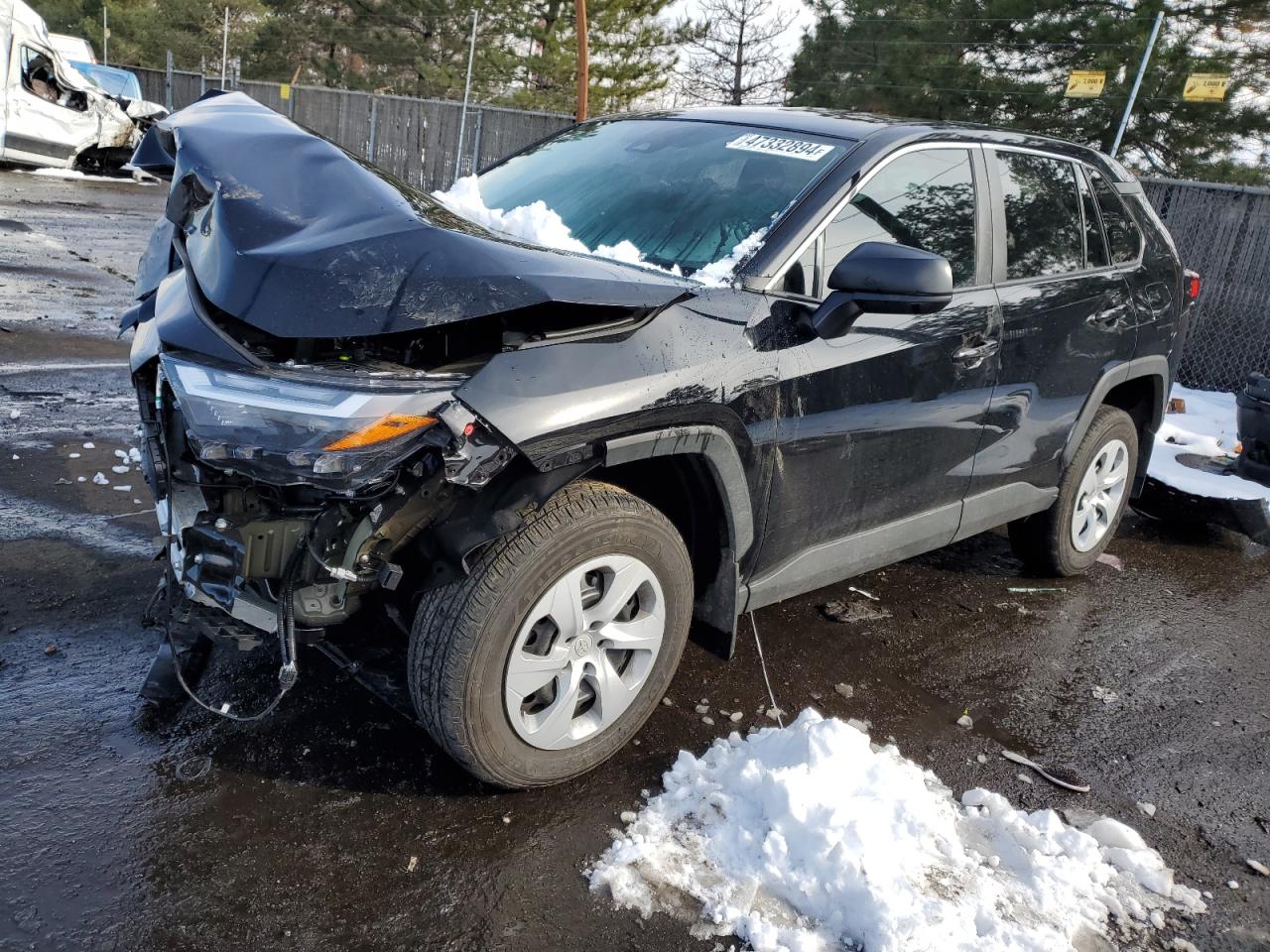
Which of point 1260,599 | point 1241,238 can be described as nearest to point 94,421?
point 1260,599

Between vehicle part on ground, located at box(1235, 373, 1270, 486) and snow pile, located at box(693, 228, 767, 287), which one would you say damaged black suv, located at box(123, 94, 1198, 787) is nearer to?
snow pile, located at box(693, 228, 767, 287)

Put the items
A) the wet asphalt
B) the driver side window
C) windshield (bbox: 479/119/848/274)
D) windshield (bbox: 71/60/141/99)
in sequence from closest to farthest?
the wet asphalt → windshield (bbox: 479/119/848/274) → the driver side window → windshield (bbox: 71/60/141/99)

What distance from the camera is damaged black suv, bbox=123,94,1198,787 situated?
2.33 m

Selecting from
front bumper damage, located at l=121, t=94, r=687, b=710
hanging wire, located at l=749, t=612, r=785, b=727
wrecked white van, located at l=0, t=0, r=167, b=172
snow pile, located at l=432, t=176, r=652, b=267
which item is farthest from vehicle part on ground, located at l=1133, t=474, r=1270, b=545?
wrecked white van, located at l=0, t=0, r=167, b=172

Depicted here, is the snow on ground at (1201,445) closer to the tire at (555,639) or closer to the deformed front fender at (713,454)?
the deformed front fender at (713,454)

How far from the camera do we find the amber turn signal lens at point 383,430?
7.20 ft

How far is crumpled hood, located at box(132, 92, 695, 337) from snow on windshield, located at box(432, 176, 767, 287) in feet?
0.42

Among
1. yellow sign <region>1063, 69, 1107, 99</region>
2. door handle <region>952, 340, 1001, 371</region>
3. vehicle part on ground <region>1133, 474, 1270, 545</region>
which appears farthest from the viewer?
yellow sign <region>1063, 69, 1107, 99</region>

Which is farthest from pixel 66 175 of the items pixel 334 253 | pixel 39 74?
pixel 334 253

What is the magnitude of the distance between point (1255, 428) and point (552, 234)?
4782 millimetres

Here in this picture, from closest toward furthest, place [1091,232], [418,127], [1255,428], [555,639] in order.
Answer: [555,639]
[1091,232]
[1255,428]
[418,127]

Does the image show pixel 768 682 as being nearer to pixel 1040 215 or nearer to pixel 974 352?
pixel 974 352

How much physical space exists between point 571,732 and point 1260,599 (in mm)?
3890

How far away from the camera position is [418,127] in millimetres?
18500
